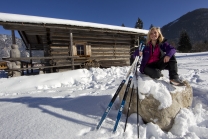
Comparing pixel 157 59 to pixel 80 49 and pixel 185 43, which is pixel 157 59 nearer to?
pixel 80 49

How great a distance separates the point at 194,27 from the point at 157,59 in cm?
12355

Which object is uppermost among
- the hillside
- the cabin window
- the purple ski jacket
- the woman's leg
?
the hillside

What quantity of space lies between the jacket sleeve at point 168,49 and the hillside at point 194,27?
3800 inches

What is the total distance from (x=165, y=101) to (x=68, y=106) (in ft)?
6.37

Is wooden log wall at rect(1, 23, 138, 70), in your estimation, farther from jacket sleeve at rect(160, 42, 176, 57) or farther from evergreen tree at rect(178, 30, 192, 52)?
evergreen tree at rect(178, 30, 192, 52)

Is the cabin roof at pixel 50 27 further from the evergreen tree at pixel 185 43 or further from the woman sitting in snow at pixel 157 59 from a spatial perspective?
the evergreen tree at pixel 185 43

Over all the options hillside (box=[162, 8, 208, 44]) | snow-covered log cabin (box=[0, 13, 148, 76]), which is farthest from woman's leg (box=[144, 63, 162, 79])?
hillside (box=[162, 8, 208, 44])

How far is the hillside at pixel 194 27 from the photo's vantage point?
93750 mm

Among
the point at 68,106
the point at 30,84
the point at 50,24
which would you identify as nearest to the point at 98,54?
the point at 50,24

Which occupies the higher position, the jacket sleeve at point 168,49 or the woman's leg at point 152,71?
the jacket sleeve at point 168,49

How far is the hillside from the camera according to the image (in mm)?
93750

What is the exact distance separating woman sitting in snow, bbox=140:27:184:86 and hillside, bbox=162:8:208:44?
9649 centimetres

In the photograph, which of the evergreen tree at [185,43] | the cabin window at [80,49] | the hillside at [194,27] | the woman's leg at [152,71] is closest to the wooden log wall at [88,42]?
the cabin window at [80,49]

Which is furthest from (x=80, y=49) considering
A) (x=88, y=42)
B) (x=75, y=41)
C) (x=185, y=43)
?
(x=185, y=43)
